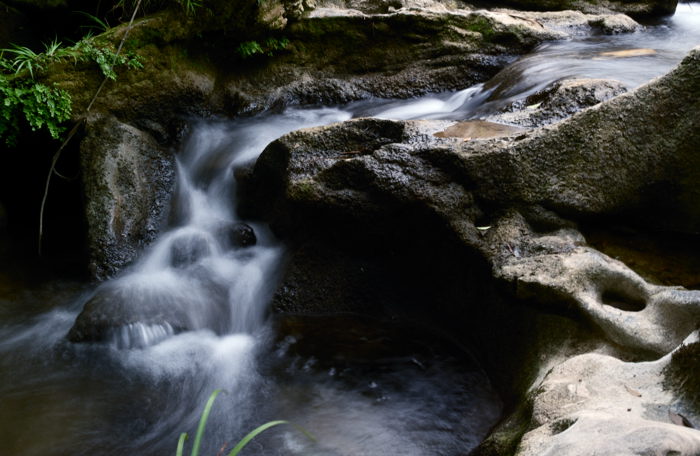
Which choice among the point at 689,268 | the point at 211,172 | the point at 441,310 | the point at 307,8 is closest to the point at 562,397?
the point at 689,268

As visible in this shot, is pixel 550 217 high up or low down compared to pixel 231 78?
down

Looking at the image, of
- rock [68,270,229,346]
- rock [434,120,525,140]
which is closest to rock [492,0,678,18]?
rock [434,120,525,140]

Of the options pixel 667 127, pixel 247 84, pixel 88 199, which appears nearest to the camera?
pixel 667 127

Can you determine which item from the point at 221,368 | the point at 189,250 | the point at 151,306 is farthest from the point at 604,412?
the point at 189,250

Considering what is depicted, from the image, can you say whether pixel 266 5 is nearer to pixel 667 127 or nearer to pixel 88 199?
pixel 88 199

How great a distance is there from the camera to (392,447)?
2859 millimetres

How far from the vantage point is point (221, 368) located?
12.1ft

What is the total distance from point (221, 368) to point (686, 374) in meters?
2.83

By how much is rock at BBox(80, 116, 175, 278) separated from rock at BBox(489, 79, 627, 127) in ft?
11.1

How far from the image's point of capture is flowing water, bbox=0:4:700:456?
9.89 feet

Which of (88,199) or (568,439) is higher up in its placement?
(568,439)

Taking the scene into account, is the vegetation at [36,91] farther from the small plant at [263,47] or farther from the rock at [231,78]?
the small plant at [263,47]

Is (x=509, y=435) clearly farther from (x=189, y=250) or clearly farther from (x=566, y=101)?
(x=189, y=250)

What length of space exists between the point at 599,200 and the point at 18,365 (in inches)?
162
